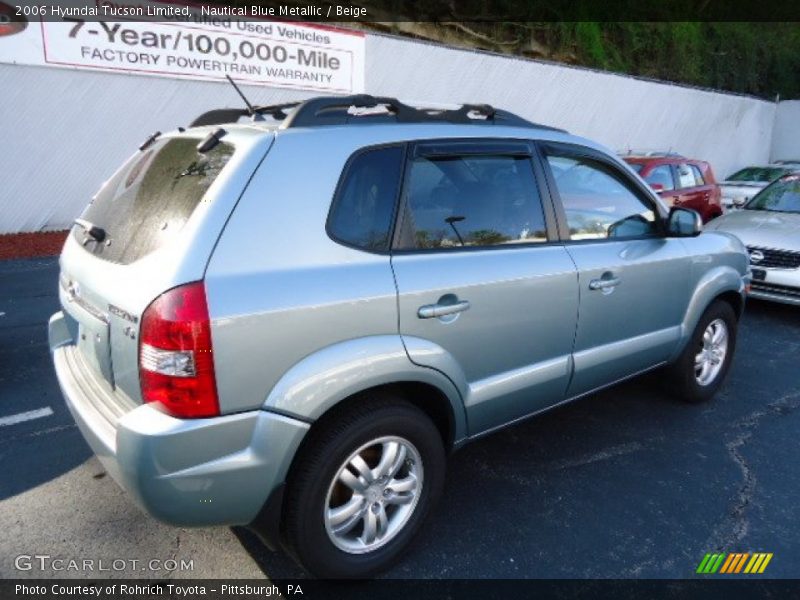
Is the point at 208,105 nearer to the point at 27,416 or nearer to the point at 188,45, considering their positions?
the point at 188,45

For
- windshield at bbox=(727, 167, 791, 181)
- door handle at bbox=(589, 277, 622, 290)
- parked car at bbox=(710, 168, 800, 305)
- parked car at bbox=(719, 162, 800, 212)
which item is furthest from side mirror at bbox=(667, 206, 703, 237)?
windshield at bbox=(727, 167, 791, 181)

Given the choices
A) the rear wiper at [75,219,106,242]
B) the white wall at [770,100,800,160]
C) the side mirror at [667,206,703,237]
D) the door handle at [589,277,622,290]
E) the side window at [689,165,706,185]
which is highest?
the rear wiper at [75,219,106,242]

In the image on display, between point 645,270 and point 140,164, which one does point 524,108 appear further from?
point 140,164

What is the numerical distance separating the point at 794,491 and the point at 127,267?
342 centimetres

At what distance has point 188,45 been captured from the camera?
424 inches

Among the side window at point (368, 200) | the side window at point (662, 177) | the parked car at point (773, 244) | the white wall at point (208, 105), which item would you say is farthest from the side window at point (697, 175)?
the side window at point (368, 200)

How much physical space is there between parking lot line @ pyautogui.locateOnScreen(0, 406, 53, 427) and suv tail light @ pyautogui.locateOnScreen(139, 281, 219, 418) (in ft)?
7.64

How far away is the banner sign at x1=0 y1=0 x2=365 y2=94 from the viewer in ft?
31.4

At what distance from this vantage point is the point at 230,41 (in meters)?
11.1

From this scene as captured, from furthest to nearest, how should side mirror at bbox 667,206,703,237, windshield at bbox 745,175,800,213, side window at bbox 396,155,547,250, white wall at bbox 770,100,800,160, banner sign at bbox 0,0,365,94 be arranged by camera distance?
white wall at bbox 770,100,800,160 → banner sign at bbox 0,0,365,94 → windshield at bbox 745,175,800,213 → side mirror at bbox 667,206,703,237 → side window at bbox 396,155,547,250

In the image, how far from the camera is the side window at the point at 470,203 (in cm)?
251

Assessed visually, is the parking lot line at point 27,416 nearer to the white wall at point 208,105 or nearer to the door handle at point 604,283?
the door handle at point 604,283

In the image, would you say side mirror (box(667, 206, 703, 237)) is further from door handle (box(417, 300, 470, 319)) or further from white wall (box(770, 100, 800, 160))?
white wall (box(770, 100, 800, 160))

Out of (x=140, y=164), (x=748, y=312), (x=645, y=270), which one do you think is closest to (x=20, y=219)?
(x=140, y=164)
